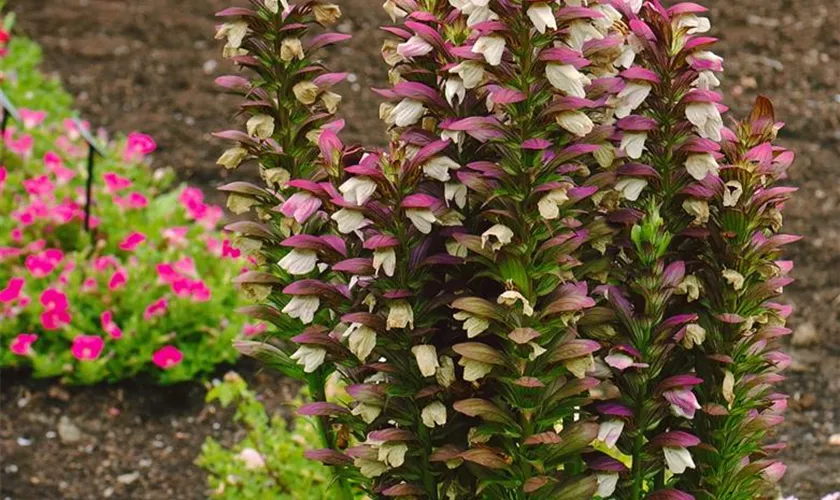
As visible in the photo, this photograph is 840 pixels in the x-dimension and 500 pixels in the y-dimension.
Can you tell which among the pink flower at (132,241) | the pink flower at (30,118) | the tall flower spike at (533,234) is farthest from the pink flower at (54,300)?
the tall flower spike at (533,234)

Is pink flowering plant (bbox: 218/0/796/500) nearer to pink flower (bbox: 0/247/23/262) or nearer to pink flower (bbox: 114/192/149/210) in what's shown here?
pink flower (bbox: 0/247/23/262)

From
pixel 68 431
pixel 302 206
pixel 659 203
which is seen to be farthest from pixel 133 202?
pixel 659 203

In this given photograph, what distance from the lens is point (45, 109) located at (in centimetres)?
602

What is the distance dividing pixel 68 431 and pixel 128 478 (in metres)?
0.32

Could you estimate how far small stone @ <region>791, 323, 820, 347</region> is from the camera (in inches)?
171

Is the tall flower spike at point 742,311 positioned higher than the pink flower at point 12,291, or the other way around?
the tall flower spike at point 742,311

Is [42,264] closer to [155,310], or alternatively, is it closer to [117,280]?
[117,280]

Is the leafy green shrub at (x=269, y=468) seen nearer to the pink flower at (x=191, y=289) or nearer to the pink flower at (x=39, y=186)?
the pink flower at (x=191, y=289)

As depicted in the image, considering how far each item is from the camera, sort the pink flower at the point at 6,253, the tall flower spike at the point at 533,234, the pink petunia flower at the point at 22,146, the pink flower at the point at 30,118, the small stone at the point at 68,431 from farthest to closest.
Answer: the pink flower at the point at 30,118 → the pink petunia flower at the point at 22,146 → the pink flower at the point at 6,253 → the small stone at the point at 68,431 → the tall flower spike at the point at 533,234

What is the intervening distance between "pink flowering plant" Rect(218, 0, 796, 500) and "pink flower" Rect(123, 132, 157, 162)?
2671 mm

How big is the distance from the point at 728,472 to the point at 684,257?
42 cm

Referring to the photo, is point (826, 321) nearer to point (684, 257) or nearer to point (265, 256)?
→ point (684, 257)

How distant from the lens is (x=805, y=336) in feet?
14.3

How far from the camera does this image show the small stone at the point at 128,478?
387cm
